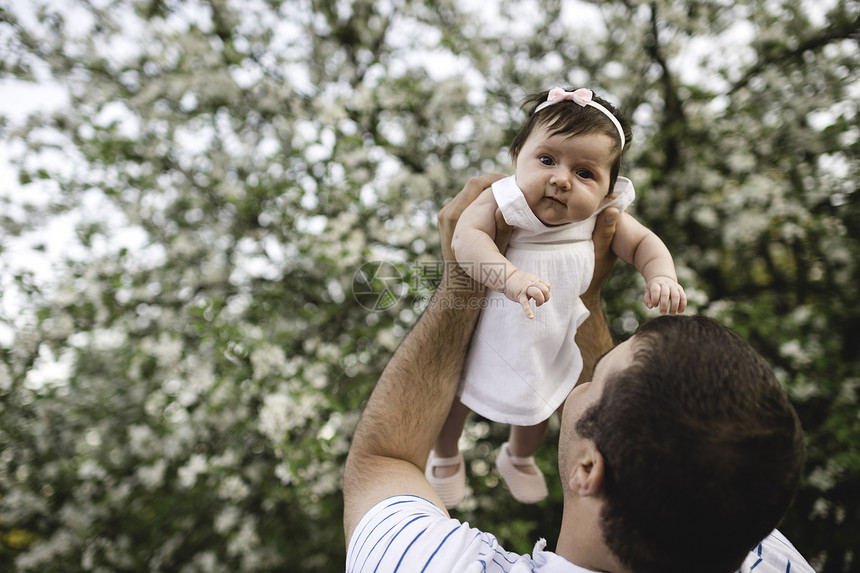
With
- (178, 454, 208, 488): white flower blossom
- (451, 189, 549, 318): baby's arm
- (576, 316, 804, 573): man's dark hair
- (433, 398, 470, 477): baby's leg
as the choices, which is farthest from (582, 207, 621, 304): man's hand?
(178, 454, 208, 488): white flower blossom

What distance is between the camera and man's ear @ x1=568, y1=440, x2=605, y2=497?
835mm

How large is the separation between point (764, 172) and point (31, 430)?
490cm

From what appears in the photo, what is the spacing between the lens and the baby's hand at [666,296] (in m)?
0.96

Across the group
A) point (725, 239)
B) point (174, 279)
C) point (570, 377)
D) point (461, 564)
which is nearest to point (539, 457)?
point (570, 377)

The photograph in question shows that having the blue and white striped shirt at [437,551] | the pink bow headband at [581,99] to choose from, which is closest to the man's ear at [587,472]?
the blue and white striped shirt at [437,551]

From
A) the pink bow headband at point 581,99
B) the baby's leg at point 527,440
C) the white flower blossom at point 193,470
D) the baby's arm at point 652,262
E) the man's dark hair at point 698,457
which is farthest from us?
the white flower blossom at point 193,470

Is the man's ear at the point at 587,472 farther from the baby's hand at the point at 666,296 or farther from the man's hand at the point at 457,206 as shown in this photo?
the man's hand at the point at 457,206

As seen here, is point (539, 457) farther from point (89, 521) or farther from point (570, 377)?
point (89, 521)

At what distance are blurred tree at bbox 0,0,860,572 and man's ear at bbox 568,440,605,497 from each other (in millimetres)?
1462

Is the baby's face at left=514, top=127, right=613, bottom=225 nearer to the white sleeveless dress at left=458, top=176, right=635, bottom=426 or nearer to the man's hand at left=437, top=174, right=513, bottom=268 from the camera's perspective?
the white sleeveless dress at left=458, top=176, right=635, bottom=426

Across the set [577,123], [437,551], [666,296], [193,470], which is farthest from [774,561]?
[193,470]

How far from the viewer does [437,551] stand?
88 centimetres

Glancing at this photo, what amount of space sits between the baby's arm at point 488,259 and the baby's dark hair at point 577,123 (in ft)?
0.67

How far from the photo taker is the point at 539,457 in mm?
2139
